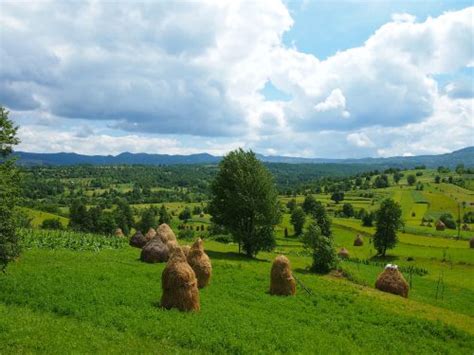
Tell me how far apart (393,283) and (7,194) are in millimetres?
31493

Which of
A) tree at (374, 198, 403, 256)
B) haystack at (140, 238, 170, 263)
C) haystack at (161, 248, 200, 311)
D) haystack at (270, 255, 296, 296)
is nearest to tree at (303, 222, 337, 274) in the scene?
haystack at (270, 255, 296, 296)

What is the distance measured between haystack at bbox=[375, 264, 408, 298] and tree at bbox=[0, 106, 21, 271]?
29.6 meters

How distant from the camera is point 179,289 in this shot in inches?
957

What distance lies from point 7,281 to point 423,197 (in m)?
173

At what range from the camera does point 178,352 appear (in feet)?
60.5

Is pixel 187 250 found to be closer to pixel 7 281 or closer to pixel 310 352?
pixel 7 281

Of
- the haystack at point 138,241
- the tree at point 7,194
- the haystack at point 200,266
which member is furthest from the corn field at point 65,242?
the haystack at point 200,266

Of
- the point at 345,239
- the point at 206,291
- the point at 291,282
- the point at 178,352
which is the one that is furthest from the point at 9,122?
the point at 345,239

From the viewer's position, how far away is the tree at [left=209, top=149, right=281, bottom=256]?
50344 mm

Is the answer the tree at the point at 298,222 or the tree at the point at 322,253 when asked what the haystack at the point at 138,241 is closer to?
the tree at the point at 322,253

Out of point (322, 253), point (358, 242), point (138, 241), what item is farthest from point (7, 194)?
point (358, 242)

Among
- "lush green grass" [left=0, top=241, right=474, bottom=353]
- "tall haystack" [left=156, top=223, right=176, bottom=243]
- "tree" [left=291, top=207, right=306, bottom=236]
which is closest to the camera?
"lush green grass" [left=0, top=241, right=474, bottom=353]

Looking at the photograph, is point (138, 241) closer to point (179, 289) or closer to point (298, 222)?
point (179, 289)

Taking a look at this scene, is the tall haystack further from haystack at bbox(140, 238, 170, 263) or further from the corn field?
the corn field
